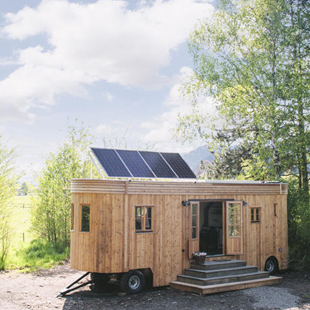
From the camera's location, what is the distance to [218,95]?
66.6 ft

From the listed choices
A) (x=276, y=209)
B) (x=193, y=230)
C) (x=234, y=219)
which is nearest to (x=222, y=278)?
(x=193, y=230)

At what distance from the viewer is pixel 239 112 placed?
65.6 ft

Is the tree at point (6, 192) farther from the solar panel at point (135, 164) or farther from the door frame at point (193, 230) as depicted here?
the door frame at point (193, 230)

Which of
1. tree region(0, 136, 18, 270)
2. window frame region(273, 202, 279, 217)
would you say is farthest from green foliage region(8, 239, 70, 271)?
window frame region(273, 202, 279, 217)

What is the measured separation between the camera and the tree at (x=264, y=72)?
705 inches

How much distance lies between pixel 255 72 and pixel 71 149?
29.9 ft

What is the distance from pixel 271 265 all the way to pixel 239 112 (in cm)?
808

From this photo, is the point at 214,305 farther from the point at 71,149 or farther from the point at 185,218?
the point at 71,149

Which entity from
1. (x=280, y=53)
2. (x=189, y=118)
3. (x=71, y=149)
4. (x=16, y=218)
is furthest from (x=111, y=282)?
(x=280, y=53)

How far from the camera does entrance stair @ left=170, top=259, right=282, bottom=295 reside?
11195 millimetres

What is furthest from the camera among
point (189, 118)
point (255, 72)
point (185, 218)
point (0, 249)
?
point (189, 118)

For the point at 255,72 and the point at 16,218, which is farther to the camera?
the point at 255,72

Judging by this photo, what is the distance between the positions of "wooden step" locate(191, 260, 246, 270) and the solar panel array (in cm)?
276

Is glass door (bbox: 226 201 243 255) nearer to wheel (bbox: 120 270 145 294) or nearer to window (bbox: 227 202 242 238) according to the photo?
window (bbox: 227 202 242 238)
